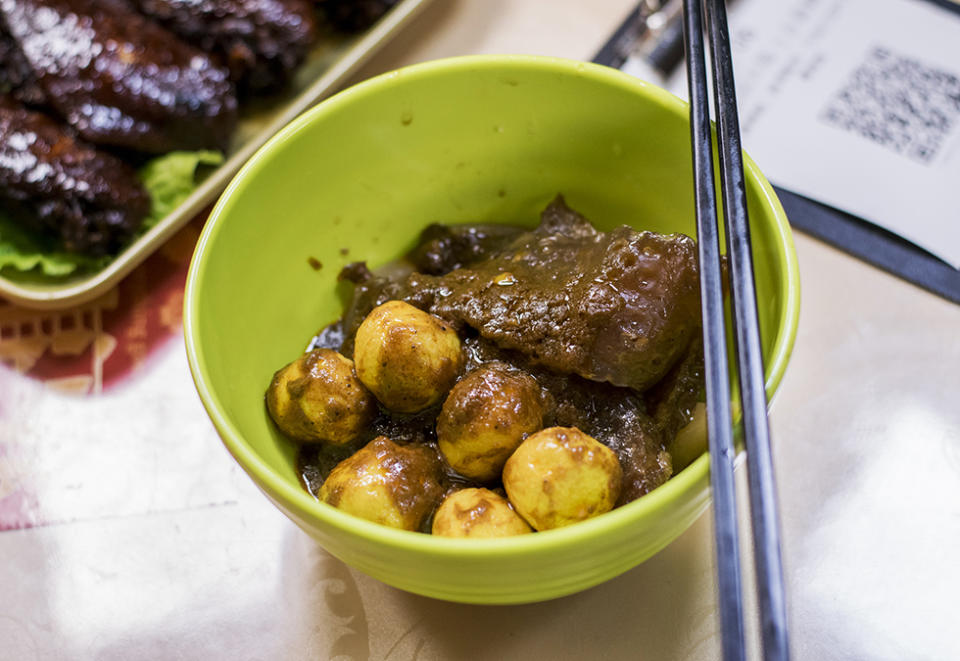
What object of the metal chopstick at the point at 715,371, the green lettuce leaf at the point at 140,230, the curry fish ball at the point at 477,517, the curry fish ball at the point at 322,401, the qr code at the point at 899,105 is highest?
the qr code at the point at 899,105

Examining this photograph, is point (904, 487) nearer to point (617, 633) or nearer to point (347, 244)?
point (617, 633)

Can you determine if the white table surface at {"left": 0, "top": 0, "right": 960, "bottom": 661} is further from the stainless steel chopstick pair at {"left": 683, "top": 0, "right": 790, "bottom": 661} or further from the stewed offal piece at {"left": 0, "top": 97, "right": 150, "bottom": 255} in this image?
the stainless steel chopstick pair at {"left": 683, "top": 0, "right": 790, "bottom": 661}

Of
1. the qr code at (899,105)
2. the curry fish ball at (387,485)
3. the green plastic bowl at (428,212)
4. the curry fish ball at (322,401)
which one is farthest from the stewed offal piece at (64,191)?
the qr code at (899,105)

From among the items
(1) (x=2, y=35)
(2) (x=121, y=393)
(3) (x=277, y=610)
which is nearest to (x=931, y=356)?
(3) (x=277, y=610)

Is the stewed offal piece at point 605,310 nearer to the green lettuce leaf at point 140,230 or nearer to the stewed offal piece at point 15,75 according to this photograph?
the green lettuce leaf at point 140,230

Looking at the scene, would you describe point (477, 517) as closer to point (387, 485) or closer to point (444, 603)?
point (387, 485)
